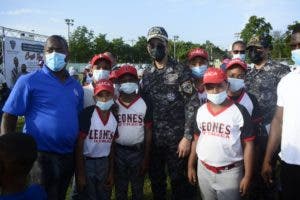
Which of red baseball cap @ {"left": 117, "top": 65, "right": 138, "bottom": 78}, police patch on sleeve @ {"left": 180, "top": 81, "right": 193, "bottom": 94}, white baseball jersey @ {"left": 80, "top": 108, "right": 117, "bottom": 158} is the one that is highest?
red baseball cap @ {"left": 117, "top": 65, "right": 138, "bottom": 78}

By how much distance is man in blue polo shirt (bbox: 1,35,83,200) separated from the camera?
344 cm

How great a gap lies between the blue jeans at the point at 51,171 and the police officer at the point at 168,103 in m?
1.29

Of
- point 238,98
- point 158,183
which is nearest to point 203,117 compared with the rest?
point 238,98

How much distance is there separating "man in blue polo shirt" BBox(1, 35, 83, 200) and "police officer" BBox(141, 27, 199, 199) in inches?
46.6

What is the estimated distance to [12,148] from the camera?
6.97 ft

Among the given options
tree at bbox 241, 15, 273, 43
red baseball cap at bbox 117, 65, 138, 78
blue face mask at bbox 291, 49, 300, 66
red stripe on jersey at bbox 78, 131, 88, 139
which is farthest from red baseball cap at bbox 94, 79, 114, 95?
tree at bbox 241, 15, 273, 43

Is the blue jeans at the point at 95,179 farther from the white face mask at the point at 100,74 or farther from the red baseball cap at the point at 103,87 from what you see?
the white face mask at the point at 100,74

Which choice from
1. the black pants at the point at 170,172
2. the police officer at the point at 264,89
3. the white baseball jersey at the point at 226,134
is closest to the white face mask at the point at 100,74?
the black pants at the point at 170,172

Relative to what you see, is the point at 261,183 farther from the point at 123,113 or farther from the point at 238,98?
the point at 123,113

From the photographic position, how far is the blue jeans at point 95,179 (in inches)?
160

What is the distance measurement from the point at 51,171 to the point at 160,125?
1541 millimetres

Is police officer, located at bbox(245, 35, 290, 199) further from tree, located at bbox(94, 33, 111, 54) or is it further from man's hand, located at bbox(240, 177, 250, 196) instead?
tree, located at bbox(94, 33, 111, 54)

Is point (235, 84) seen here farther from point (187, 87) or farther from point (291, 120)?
point (291, 120)

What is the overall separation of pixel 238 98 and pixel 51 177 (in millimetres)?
2322
